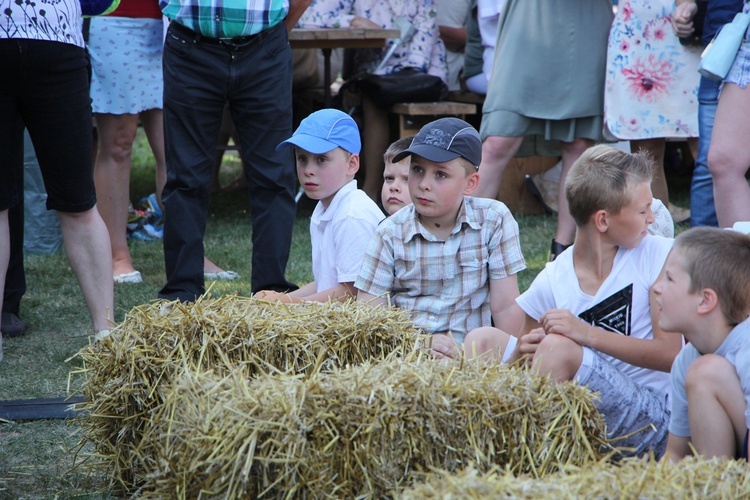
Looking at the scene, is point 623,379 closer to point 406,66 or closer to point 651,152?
point 651,152

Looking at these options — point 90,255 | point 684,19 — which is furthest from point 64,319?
point 684,19

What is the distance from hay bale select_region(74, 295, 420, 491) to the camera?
2.36 meters

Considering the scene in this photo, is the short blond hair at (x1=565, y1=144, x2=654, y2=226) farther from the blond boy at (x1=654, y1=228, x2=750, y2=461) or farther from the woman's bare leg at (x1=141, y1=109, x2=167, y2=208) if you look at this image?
the woman's bare leg at (x1=141, y1=109, x2=167, y2=208)

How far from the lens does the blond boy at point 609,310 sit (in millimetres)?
2461

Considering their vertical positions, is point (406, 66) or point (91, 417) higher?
point (406, 66)

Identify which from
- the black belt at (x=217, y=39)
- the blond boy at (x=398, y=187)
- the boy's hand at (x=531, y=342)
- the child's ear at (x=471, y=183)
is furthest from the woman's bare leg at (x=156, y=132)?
the boy's hand at (x=531, y=342)

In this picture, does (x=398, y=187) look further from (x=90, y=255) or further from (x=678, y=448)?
(x=678, y=448)

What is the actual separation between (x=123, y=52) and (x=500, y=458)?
373cm

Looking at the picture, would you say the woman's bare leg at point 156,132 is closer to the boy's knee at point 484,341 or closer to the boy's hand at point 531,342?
the boy's knee at point 484,341

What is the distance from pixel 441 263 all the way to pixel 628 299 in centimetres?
62

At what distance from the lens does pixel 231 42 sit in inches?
159

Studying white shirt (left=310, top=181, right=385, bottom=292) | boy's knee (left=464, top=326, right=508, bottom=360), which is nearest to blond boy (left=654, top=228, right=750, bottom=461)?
boy's knee (left=464, top=326, right=508, bottom=360)

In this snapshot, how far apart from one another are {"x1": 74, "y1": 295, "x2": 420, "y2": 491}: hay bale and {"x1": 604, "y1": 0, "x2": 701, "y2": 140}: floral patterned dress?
9.28 feet

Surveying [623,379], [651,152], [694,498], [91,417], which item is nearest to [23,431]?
[91,417]
